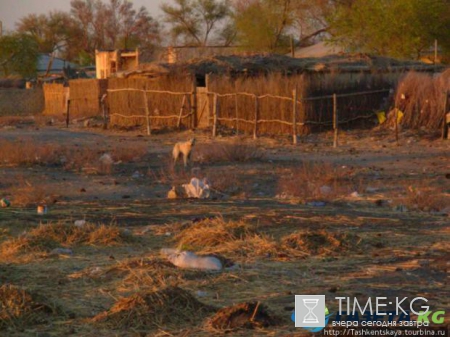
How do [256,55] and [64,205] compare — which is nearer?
[64,205]

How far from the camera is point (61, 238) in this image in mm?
7438

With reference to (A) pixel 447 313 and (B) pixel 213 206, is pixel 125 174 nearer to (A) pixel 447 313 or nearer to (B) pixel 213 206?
(B) pixel 213 206

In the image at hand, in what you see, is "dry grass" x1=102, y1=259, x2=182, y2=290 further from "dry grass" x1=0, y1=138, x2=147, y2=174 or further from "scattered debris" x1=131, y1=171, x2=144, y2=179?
"dry grass" x1=0, y1=138, x2=147, y2=174

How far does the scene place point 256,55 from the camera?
79.4ft

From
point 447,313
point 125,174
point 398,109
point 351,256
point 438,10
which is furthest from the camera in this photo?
point 438,10

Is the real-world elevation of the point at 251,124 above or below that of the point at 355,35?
below

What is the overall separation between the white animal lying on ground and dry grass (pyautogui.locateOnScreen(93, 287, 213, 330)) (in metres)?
1.06

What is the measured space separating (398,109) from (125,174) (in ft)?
29.4

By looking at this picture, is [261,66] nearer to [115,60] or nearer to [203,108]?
[203,108]

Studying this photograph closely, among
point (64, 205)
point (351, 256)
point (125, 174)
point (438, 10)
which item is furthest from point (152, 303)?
point (438, 10)

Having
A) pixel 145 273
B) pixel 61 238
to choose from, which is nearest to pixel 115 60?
pixel 61 238

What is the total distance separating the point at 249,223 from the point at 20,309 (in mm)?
3195

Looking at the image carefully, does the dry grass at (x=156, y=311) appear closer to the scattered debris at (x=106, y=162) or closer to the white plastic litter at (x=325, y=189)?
the white plastic litter at (x=325, y=189)

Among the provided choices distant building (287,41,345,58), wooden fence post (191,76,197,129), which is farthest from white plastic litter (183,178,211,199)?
distant building (287,41,345,58)
